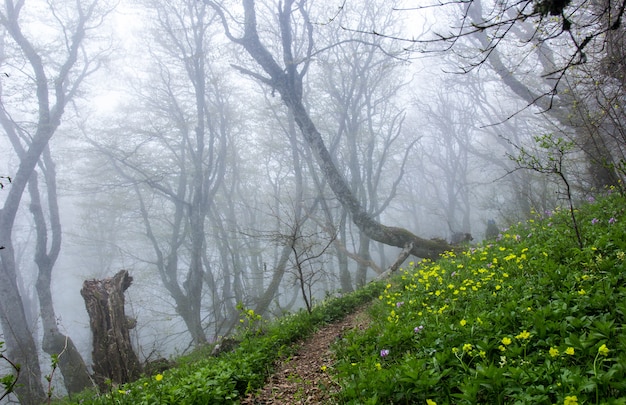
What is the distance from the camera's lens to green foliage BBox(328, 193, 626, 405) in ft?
7.48

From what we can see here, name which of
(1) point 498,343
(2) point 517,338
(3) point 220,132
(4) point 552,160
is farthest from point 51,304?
(4) point 552,160

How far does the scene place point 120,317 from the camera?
7332 mm

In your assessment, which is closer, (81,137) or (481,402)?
(481,402)

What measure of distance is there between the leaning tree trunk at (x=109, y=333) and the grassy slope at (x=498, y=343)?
114 inches

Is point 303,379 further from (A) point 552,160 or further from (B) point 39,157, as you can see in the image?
(B) point 39,157

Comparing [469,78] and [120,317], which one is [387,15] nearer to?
[469,78]

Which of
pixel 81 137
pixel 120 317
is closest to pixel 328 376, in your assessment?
pixel 120 317

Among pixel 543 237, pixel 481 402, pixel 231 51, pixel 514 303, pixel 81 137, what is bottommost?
pixel 481 402

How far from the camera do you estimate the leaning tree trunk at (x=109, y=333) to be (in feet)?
22.7

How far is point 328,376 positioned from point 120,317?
5.49 metres

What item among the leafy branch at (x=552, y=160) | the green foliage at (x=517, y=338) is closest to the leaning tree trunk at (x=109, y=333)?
the green foliage at (x=517, y=338)

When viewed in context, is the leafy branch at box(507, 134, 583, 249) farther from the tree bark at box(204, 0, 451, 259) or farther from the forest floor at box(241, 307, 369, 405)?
the tree bark at box(204, 0, 451, 259)

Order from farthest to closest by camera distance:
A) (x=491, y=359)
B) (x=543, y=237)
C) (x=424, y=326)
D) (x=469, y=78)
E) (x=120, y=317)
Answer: (x=469, y=78) → (x=120, y=317) → (x=543, y=237) → (x=424, y=326) → (x=491, y=359)

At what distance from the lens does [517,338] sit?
9.20 feet
